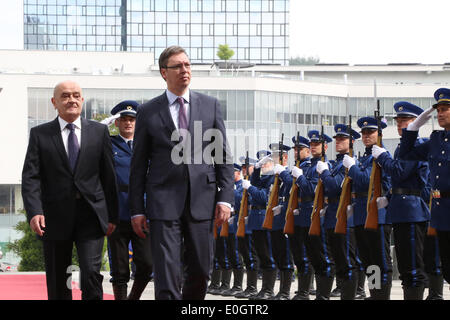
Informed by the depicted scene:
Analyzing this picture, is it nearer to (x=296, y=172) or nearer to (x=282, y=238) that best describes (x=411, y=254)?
(x=296, y=172)

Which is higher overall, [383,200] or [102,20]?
[102,20]

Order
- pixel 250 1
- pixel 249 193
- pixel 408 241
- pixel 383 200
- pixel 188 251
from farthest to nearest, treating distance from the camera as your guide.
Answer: pixel 250 1
pixel 249 193
pixel 383 200
pixel 408 241
pixel 188 251

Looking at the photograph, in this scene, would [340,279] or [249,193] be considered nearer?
[340,279]

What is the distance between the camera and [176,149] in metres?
7.09

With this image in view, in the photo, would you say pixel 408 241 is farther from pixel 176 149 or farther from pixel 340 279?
pixel 176 149

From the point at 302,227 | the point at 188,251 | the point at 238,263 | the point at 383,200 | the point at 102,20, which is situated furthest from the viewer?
the point at 102,20

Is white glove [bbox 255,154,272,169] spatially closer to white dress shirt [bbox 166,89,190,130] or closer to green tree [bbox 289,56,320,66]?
white dress shirt [bbox 166,89,190,130]

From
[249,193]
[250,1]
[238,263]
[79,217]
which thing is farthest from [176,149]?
[250,1]

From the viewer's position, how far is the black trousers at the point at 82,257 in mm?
7691

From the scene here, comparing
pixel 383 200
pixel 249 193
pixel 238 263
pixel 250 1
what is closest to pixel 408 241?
pixel 383 200

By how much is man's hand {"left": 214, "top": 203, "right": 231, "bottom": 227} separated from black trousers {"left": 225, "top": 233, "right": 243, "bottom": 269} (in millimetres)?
9276

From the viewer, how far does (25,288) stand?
16875 millimetres
